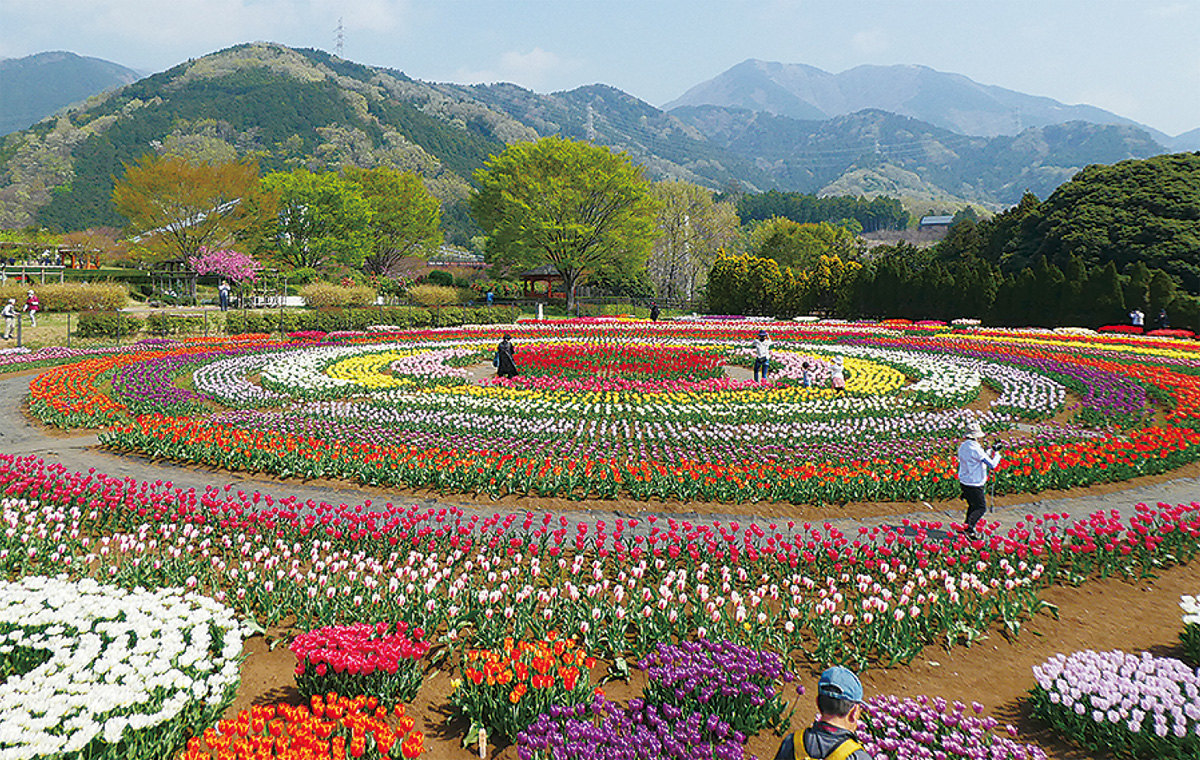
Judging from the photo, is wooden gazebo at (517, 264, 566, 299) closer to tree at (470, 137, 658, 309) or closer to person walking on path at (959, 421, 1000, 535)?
tree at (470, 137, 658, 309)

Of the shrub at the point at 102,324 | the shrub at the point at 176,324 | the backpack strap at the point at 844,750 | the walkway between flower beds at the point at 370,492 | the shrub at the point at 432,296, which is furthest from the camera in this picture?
the shrub at the point at 432,296

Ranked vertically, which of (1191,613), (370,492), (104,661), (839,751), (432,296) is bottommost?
(370,492)

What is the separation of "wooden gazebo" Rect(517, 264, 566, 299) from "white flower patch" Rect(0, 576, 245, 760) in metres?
52.7

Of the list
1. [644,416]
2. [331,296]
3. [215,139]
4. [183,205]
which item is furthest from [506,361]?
[215,139]

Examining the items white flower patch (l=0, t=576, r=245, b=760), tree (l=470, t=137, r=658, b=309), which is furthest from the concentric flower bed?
tree (l=470, t=137, r=658, b=309)

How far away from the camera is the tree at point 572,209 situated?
1870 inches

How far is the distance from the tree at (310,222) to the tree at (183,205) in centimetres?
330

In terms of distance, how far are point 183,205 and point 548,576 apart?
54442 mm

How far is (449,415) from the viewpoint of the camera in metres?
12.8

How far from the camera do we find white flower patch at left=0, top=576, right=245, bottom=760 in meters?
3.57

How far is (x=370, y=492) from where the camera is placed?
8938mm

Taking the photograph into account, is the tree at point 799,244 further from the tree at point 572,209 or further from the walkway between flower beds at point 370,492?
the walkway between flower beds at point 370,492

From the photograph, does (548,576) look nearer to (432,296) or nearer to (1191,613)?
(1191,613)

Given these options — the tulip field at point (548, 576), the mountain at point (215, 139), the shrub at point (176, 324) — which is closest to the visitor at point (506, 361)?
the tulip field at point (548, 576)
